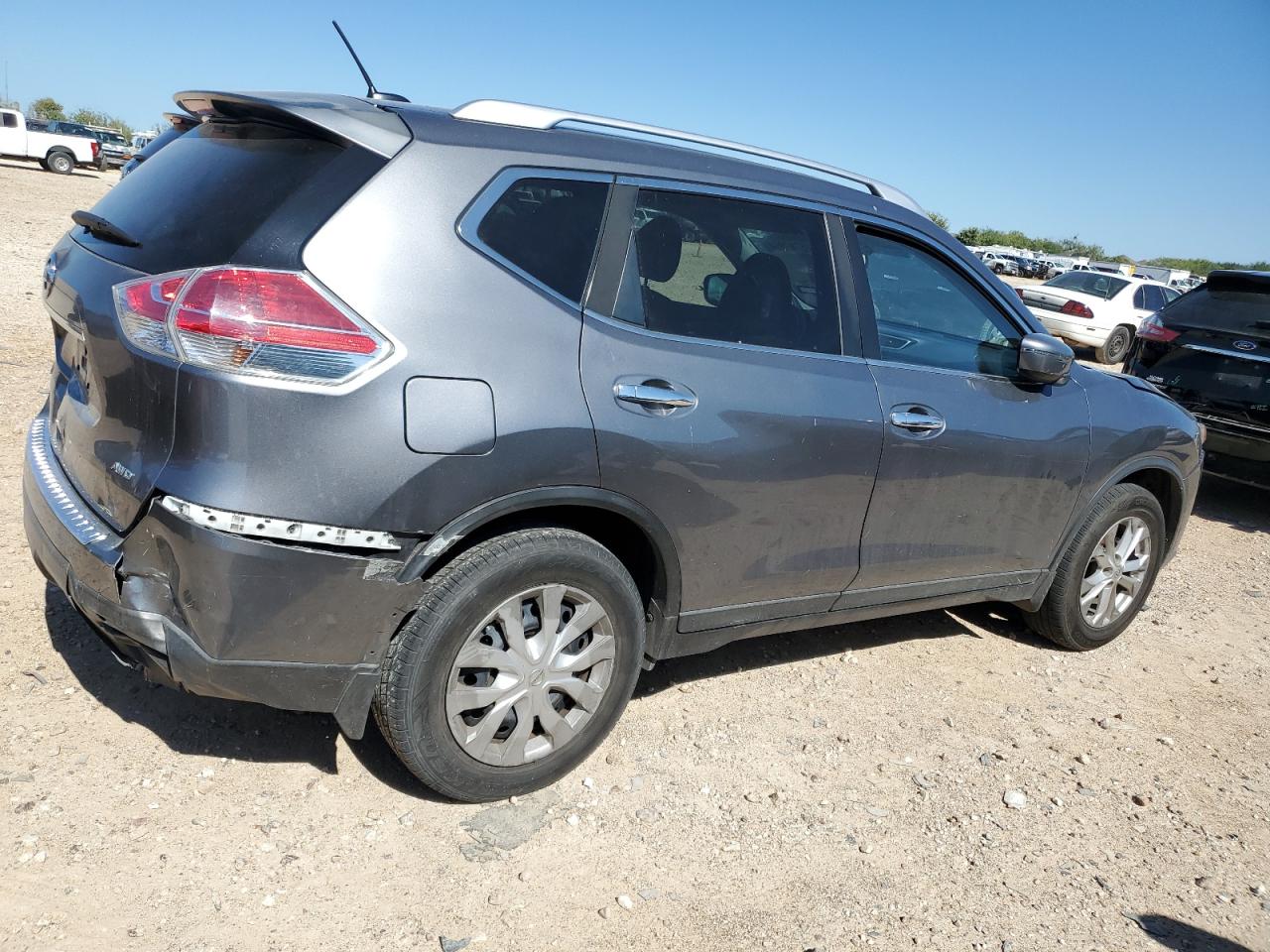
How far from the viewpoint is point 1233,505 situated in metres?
8.27

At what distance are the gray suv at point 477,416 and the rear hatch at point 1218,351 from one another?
4377mm

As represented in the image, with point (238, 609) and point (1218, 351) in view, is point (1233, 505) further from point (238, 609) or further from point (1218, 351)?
point (238, 609)

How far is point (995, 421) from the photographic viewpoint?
12.7ft

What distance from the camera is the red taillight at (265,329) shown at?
2.41m

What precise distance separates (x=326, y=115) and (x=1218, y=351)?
690cm

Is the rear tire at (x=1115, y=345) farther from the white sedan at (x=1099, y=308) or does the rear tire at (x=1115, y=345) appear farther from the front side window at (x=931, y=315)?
the front side window at (x=931, y=315)

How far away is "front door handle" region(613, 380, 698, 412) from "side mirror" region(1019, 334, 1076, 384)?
1611mm

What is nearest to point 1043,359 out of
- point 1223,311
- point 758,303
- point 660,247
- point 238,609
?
point 758,303

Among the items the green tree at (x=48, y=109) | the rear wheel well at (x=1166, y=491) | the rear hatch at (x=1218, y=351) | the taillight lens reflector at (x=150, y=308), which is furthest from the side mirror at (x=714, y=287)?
the green tree at (x=48, y=109)

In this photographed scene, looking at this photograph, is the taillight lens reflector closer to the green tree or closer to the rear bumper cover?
the rear bumper cover

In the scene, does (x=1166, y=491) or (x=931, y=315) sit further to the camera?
(x=1166, y=491)

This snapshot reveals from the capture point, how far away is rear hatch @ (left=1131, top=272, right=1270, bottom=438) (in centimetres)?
712

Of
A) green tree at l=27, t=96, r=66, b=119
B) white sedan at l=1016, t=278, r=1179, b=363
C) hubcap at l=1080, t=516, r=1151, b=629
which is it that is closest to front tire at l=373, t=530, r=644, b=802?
hubcap at l=1080, t=516, r=1151, b=629

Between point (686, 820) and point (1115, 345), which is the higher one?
point (1115, 345)
